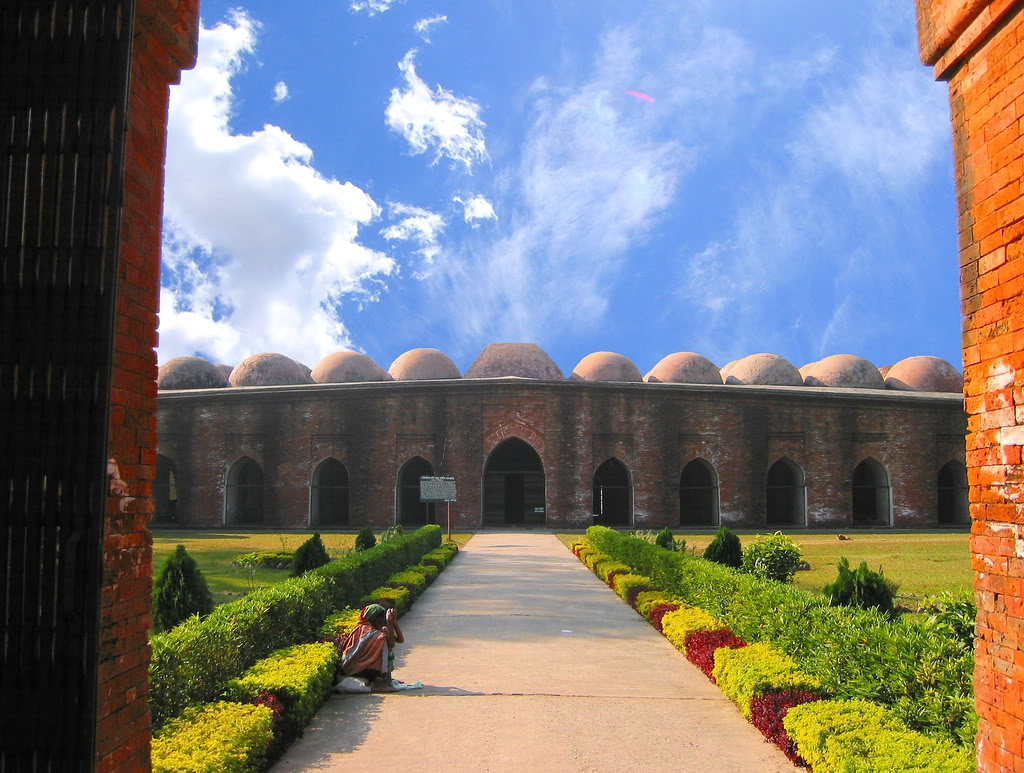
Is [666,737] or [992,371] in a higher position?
[992,371]

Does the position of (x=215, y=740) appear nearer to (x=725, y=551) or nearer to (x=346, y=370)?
(x=725, y=551)

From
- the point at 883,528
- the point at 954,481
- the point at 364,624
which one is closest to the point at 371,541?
the point at 364,624

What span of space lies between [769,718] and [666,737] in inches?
22.7

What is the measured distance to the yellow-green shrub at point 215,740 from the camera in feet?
11.3

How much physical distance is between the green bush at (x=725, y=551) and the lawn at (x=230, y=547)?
587cm

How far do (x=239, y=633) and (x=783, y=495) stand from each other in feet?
73.4

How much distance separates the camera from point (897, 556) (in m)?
14.5

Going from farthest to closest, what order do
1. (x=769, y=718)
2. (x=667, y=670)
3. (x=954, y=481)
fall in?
(x=954, y=481) < (x=667, y=670) < (x=769, y=718)

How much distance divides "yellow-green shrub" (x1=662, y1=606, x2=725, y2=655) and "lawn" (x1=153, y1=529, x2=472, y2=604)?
4953 millimetres

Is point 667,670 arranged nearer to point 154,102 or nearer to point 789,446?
point 154,102

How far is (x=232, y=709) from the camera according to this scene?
4.18m

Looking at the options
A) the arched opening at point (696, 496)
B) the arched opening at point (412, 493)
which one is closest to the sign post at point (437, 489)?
the arched opening at point (412, 493)

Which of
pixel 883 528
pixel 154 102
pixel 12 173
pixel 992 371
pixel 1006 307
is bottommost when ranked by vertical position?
pixel 883 528

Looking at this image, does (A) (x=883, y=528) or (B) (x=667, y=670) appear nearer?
(B) (x=667, y=670)
